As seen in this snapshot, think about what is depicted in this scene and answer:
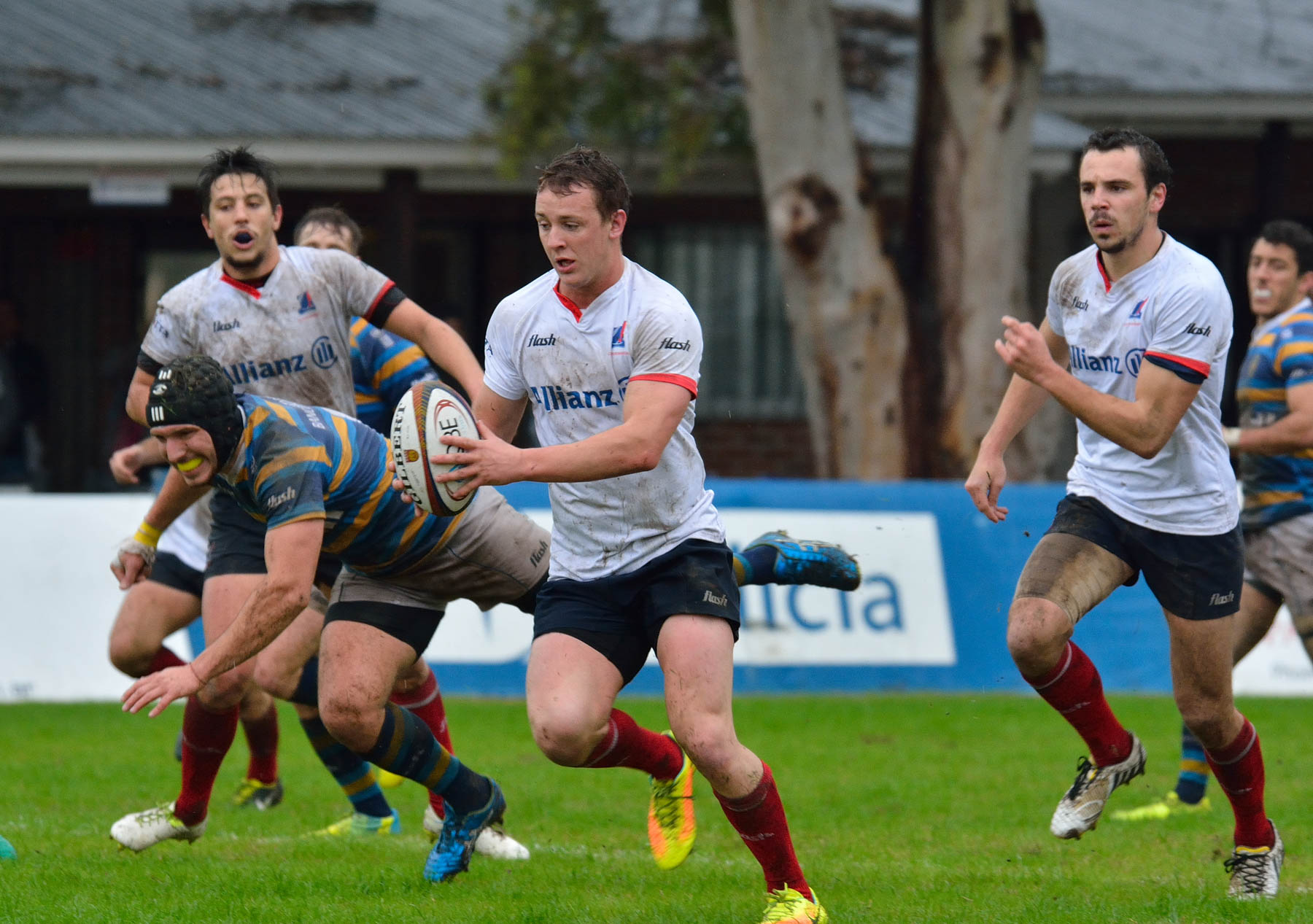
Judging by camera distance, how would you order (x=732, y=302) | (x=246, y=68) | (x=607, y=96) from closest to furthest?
(x=607, y=96), (x=246, y=68), (x=732, y=302)

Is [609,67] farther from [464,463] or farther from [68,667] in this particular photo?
A: [464,463]

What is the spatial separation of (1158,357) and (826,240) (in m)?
8.12

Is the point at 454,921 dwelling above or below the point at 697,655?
below

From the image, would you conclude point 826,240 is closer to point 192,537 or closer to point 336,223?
point 336,223

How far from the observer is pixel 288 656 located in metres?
6.34

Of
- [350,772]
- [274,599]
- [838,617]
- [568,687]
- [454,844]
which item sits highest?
[274,599]

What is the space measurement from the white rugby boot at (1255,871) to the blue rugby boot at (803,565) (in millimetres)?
1567

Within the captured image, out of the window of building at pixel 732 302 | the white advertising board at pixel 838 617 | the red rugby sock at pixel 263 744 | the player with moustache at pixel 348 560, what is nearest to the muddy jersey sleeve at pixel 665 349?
the player with moustache at pixel 348 560

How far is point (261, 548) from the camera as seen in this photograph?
20.7 ft

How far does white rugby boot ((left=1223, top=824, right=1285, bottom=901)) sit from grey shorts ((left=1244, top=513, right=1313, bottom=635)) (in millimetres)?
1687

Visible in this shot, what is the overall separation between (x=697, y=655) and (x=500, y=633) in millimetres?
5861

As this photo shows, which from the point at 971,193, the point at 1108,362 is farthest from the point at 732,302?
the point at 1108,362

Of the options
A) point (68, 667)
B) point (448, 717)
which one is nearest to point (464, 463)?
point (448, 717)

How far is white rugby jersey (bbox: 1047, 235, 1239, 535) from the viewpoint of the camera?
525 centimetres
